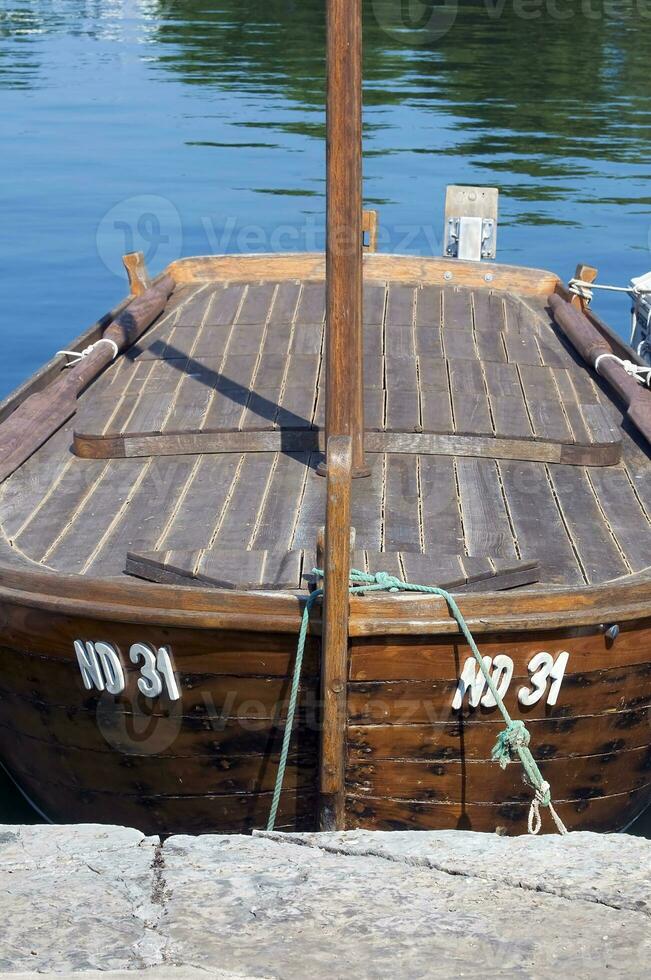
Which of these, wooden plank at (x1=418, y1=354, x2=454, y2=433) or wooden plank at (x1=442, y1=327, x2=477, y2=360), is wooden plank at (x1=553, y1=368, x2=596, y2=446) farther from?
wooden plank at (x1=418, y1=354, x2=454, y2=433)

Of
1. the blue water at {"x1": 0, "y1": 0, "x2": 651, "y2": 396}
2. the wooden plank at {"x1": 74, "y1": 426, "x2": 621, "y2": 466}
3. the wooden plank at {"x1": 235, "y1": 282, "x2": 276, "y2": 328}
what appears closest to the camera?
the wooden plank at {"x1": 74, "y1": 426, "x2": 621, "y2": 466}

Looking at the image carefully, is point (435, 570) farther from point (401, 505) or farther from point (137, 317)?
point (137, 317)

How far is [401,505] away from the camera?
5.34 m

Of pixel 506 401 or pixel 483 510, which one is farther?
pixel 506 401

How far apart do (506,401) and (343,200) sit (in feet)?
5.57

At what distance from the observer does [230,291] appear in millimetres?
8266

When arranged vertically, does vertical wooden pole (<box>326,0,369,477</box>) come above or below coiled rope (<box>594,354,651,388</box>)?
above

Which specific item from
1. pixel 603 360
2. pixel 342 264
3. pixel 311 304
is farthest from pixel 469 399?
pixel 311 304

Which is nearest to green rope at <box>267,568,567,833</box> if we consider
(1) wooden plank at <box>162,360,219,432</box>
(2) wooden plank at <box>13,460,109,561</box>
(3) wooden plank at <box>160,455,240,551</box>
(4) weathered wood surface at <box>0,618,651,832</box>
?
(4) weathered wood surface at <box>0,618,651,832</box>

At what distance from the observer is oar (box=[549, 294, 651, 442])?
6.34 metres

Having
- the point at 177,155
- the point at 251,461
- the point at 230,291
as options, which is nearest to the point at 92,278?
the point at 177,155

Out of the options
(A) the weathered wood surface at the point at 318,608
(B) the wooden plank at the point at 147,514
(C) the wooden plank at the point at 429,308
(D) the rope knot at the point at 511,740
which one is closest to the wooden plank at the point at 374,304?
(C) the wooden plank at the point at 429,308

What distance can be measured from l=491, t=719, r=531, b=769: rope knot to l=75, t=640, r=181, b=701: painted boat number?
116 cm

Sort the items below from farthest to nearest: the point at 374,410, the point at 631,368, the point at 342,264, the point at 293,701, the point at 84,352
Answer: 1. the point at 84,352
2. the point at 631,368
3. the point at 374,410
4. the point at 342,264
5. the point at 293,701
